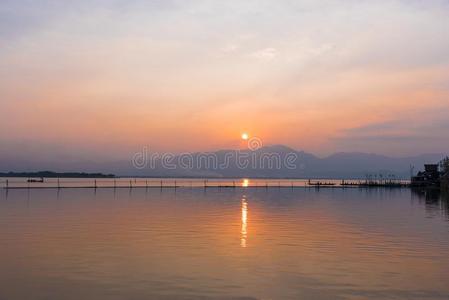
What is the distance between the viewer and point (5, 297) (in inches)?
486

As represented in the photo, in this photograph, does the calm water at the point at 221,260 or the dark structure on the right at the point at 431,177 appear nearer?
the calm water at the point at 221,260

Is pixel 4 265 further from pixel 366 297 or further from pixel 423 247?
pixel 423 247

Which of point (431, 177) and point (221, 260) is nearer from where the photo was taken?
Result: point (221, 260)

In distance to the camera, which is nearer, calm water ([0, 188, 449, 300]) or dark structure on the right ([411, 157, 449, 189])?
calm water ([0, 188, 449, 300])

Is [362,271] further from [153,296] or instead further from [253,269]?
[153,296]

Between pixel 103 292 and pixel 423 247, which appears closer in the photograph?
pixel 103 292

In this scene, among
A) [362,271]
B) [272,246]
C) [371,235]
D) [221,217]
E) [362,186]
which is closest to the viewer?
[362,271]

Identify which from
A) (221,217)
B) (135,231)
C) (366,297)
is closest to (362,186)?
(221,217)

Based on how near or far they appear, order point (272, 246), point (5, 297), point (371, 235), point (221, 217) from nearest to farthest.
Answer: point (5, 297)
point (272, 246)
point (371, 235)
point (221, 217)

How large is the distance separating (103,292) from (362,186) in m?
124

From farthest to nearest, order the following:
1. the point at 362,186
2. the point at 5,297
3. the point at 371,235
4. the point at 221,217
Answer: the point at 362,186 < the point at 221,217 < the point at 371,235 < the point at 5,297

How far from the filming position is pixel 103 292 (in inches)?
508

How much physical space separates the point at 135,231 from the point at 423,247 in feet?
46.3

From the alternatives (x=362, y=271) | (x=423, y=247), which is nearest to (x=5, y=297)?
(x=362, y=271)
